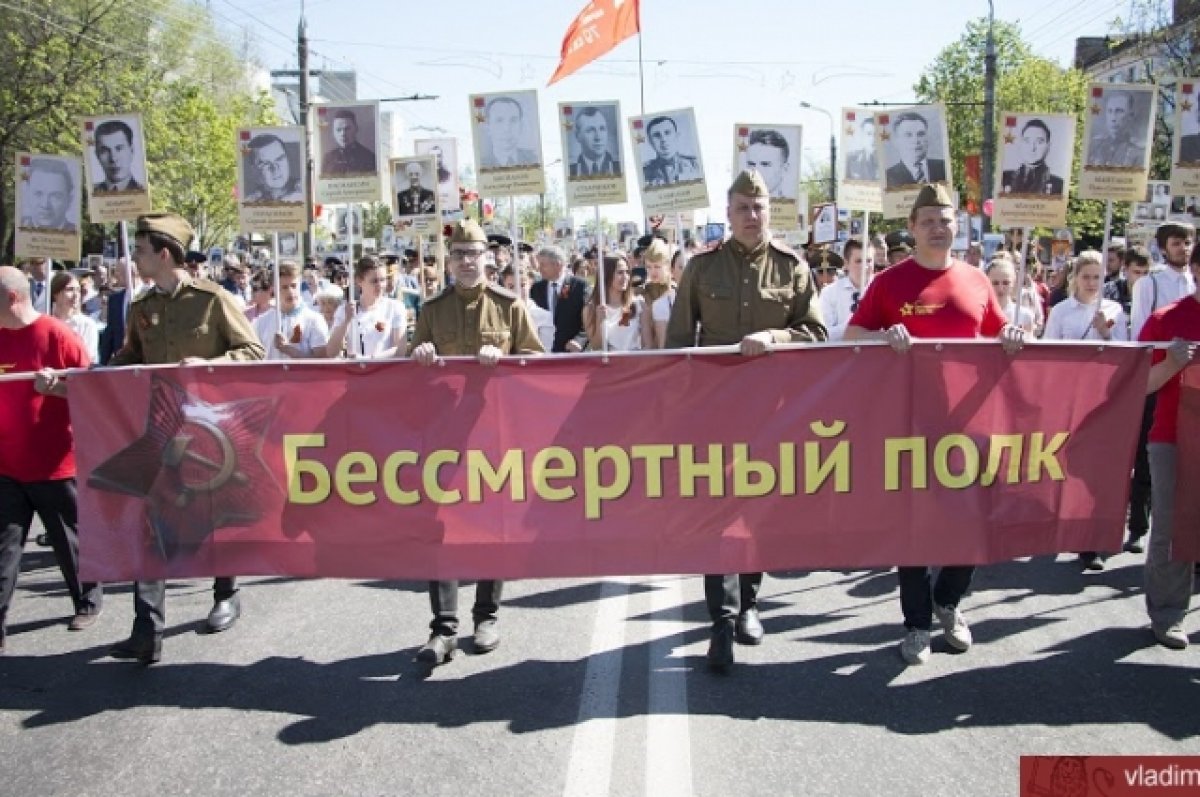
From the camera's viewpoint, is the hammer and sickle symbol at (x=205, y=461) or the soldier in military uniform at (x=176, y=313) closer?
the hammer and sickle symbol at (x=205, y=461)

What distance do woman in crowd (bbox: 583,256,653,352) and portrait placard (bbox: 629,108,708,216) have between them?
0.80m

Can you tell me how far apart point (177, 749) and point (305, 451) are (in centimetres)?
152

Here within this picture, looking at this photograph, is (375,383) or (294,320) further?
(294,320)

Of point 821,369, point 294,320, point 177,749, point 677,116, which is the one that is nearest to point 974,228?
point 677,116

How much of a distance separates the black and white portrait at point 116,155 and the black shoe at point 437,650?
456cm

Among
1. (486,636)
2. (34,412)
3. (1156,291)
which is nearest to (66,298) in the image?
(34,412)

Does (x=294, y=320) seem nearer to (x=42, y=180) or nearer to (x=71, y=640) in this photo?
(x=42, y=180)

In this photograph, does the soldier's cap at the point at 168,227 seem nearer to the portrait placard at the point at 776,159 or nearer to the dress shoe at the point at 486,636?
the dress shoe at the point at 486,636

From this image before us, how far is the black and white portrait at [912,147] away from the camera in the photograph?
8.26 metres

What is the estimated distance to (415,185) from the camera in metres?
11.3

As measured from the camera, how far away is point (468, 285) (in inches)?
229

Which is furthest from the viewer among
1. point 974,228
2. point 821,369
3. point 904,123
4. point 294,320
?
point 974,228

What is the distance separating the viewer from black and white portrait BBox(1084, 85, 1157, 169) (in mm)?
7375

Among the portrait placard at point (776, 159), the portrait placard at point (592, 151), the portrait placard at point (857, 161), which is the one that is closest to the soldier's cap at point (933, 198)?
the portrait placard at point (592, 151)
